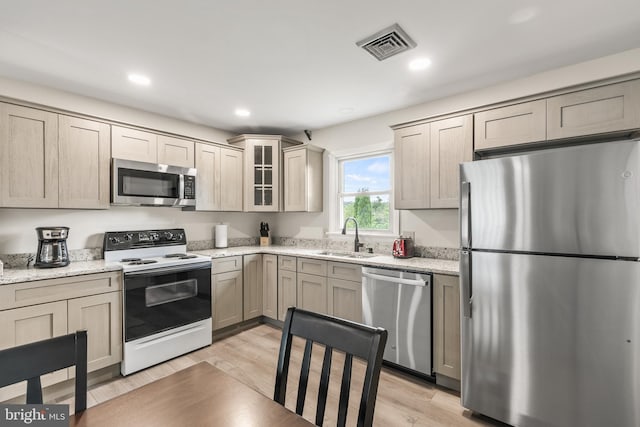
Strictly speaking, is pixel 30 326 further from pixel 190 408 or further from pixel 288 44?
pixel 288 44

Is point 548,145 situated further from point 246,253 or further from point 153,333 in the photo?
point 153,333

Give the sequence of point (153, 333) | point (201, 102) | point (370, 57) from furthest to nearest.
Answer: point (201, 102) → point (153, 333) → point (370, 57)

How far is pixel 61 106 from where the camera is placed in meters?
2.85

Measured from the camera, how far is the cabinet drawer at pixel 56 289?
83.0 inches

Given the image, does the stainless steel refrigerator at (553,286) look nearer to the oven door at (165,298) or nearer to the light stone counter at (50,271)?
the oven door at (165,298)

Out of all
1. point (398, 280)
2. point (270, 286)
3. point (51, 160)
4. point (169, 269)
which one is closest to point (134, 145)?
point (51, 160)

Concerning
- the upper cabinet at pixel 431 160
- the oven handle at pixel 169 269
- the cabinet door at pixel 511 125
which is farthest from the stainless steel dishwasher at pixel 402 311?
the oven handle at pixel 169 269

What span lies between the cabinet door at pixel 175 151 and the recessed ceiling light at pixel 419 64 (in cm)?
245

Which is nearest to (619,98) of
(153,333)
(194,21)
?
(194,21)

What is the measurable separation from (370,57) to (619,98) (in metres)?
1.63

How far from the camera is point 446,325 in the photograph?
2400 mm

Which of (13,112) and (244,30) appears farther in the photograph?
(13,112)

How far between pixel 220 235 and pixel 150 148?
4.34 ft

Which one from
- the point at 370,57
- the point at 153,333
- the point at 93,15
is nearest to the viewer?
the point at 93,15
